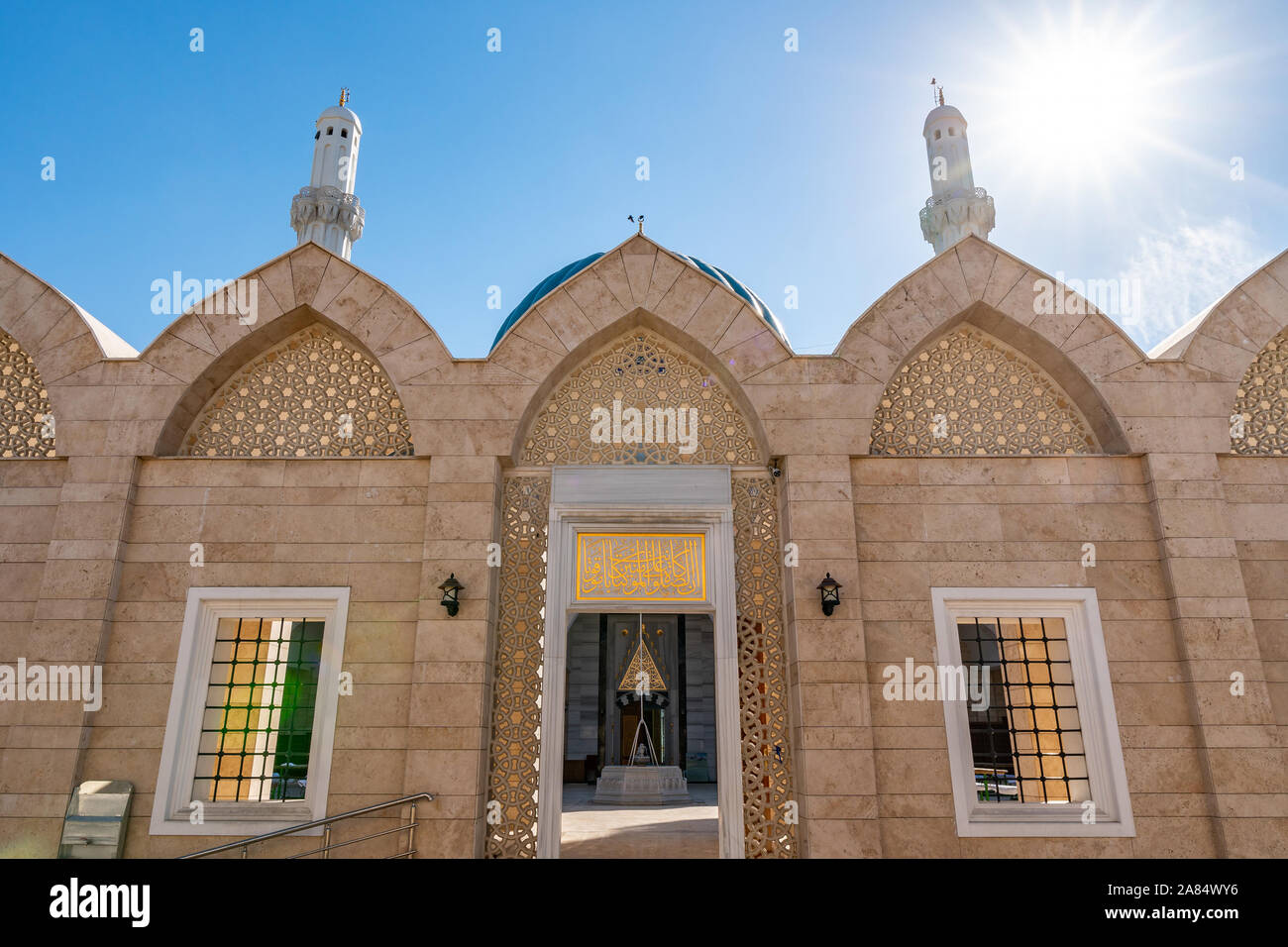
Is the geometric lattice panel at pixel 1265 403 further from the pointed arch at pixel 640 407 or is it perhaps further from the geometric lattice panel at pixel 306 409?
the geometric lattice panel at pixel 306 409

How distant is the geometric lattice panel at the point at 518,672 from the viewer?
6312 mm

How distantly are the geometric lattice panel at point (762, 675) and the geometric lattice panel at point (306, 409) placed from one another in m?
3.39

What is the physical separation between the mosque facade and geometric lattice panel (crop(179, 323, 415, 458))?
0.04 meters

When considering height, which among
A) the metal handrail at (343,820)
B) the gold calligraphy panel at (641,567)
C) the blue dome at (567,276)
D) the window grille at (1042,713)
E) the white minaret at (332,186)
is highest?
the white minaret at (332,186)

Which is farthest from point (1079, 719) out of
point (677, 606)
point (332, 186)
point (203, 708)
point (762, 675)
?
point (332, 186)

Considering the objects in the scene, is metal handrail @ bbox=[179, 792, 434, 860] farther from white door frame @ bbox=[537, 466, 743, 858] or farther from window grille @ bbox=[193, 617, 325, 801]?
white door frame @ bbox=[537, 466, 743, 858]

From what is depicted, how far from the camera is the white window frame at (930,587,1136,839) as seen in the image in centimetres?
614

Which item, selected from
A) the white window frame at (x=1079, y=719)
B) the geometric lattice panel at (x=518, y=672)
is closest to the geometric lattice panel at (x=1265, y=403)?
the white window frame at (x=1079, y=719)

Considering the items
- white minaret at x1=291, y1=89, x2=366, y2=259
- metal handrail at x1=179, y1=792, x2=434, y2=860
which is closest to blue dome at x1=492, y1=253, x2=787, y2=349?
white minaret at x1=291, y1=89, x2=366, y2=259

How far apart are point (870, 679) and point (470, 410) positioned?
173 inches

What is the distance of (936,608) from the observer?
6688 millimetres

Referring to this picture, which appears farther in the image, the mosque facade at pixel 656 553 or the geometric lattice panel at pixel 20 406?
the geometric lattice panel at pixel 20 406

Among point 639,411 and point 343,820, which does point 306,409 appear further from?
point 343,820
